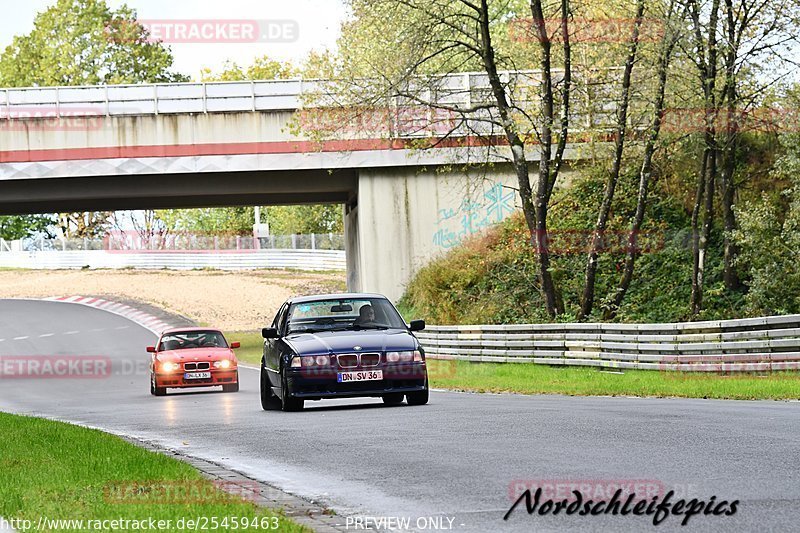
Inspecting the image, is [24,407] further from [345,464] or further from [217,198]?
[217,198]

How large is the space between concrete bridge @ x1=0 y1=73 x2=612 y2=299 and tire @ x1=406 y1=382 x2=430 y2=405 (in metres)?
19.9

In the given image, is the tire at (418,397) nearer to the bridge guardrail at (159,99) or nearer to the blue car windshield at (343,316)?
the blue car windshield at (343,316)

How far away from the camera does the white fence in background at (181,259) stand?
8412cm

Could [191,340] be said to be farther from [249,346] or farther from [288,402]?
[249,346]

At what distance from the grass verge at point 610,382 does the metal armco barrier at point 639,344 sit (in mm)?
208

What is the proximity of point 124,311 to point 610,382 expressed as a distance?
40.7 meters

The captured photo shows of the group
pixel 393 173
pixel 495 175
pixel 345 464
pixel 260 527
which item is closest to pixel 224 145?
pixel 393 173

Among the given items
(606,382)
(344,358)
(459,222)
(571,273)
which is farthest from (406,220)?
(344,358)

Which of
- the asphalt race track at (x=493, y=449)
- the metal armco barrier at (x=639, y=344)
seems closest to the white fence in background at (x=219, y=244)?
the metal armco barrier at (x=639, y=344)

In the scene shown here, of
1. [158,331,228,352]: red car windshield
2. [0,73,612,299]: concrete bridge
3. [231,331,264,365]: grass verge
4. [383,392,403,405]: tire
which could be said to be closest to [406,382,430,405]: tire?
[383,392,403,405]: tire

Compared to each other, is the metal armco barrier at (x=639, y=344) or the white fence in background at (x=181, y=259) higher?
the metal armco barrier at (x=639, y=344)

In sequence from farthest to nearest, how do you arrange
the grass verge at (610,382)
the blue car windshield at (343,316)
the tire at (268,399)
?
the grass verge at (610,382) < the tire at (268,399) < the blue car windshield at (343,316)

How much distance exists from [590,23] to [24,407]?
1555 centimetres

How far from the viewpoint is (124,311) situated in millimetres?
61000
